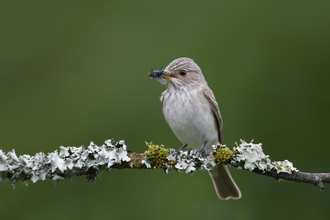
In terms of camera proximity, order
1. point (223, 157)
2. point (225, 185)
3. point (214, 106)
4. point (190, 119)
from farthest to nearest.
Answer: point (225, 185)
point (214, 106)
point (190, 119)
point (223, 157)

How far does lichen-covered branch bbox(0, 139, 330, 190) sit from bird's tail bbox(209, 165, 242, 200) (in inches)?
61.2

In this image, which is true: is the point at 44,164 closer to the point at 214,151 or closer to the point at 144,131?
the point at 214,151

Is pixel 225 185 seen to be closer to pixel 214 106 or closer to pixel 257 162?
pixel 214 106

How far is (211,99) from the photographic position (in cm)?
462

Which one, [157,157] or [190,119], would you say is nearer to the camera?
[157,157]

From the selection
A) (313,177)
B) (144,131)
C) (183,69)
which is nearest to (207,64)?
(183,69)

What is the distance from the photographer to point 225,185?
4.92 m

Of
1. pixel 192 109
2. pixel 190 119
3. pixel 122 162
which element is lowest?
pixel 122 162

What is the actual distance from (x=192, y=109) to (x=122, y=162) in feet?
4.90

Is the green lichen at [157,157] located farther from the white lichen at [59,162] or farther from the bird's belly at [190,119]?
the bird's belly at [190,119]

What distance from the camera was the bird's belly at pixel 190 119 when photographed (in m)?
4.42

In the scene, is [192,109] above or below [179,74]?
below

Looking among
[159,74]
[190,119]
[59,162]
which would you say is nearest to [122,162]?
[59,162]

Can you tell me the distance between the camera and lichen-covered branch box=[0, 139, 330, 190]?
2943 millimetres
